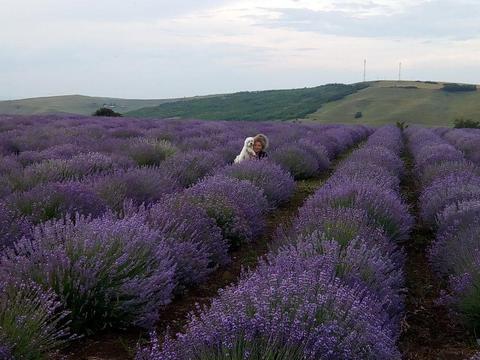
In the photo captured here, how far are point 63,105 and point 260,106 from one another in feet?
102

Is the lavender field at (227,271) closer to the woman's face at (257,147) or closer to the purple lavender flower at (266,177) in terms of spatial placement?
the purple lavender flower at (266,177)

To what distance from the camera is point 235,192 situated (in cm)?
551

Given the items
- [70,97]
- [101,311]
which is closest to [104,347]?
[101,311]

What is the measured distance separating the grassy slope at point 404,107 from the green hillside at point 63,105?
93.3 ft

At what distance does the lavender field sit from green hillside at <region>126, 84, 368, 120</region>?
177 feet

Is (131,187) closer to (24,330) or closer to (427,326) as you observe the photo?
(427,326)

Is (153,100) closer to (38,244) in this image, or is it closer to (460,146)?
(460,146)

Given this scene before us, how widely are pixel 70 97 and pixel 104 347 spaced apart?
99111 mm

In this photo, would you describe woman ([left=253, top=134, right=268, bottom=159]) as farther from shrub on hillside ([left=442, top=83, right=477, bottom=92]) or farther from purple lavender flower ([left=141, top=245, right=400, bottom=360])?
shrub on hillside ([left=442, top=83, right=477, bottom=92])

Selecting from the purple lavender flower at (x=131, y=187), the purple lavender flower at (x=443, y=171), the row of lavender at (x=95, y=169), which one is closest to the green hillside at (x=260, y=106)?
the row of lavender at (x=95, y=169)

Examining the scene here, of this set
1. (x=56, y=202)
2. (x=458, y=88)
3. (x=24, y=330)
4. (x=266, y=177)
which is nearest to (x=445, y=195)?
(x=266, y=177)

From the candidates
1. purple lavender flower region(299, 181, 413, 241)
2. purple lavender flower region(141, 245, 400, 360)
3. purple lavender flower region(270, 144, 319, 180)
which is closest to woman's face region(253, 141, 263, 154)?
purple lavender flower region(270, 144, 319, 180)

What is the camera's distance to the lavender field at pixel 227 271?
2.10m

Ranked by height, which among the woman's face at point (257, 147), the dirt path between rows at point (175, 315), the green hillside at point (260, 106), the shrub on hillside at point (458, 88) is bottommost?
the green hillside at point (260, 106)
